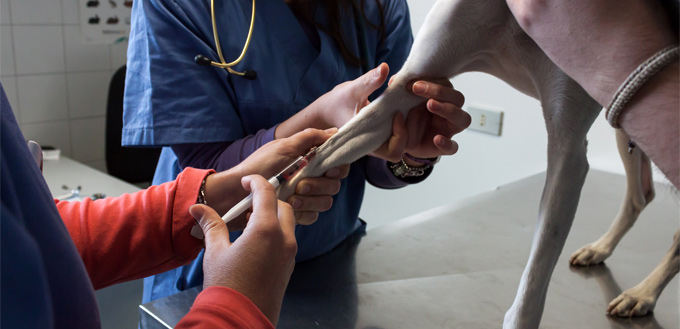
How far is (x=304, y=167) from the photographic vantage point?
0.74 m

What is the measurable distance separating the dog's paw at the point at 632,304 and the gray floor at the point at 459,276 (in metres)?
0.01

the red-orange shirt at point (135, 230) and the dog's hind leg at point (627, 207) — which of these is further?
the dog's hind leg at point (627, 207)

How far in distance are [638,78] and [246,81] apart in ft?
2.20

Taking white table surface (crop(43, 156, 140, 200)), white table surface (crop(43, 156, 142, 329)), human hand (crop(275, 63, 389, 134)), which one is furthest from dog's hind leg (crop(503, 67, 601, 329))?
white table surface (crop(43, 156, 140, 200))

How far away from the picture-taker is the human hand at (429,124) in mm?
750

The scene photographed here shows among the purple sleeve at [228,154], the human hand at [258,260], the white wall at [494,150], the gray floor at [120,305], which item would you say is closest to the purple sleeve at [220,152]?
the purple sleeve at [228,154]

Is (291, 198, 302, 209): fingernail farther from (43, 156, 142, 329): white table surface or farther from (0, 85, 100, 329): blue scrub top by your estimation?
(43, 156, 142, 329): white table surface

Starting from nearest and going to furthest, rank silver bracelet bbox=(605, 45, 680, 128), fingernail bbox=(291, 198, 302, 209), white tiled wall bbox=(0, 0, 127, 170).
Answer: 1. silver bracelet bbox=(605, 45, 680, 128)
2. fingernail bbox=(291, 198, 302, 209)
3. white tiled wall bbox=(0, 0, 127, 170)

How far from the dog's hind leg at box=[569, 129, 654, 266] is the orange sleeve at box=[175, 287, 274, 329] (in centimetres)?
75

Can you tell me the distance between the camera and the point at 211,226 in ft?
1.99

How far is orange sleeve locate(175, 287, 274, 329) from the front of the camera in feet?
1.63

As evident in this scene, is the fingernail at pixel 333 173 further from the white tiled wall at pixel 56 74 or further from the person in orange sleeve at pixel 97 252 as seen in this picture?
the white tiled wall at pixel 56 74

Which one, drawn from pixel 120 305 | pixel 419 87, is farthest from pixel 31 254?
pixel 120 305

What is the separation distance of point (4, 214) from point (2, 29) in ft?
8.02
